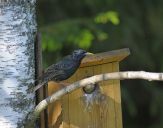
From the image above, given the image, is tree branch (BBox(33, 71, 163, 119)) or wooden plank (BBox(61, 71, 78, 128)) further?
wooden plank (BBox(61, 71, 78, 128))

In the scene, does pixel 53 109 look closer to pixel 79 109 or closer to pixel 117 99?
pixel 79 109

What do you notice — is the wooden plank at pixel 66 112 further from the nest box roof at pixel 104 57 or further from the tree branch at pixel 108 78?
the tree branch at pixel 108 78

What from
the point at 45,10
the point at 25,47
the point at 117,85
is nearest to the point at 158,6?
the point at 45,10

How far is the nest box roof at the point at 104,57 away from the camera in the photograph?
11.9 feet

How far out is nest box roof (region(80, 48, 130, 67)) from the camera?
3.64m

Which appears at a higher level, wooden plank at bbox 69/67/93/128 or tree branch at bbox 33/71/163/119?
tree branch at bbox 33/71/163/119

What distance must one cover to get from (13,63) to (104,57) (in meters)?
0.56

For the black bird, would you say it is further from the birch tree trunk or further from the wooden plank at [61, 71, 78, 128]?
the birch tree trunk

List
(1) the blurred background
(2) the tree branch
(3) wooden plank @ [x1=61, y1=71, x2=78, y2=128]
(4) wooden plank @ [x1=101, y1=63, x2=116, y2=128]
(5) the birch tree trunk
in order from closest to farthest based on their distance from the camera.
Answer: (2) the tree branch, (5) the birch tree trunk, (3) wooden plank @ [x1=61, y1=71, x2=78, y2=128], (4) wooden plank @ [x1=101, y1=63, x2=116, y2=128], (1) the blurred background

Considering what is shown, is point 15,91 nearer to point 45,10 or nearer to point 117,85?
point 117,85

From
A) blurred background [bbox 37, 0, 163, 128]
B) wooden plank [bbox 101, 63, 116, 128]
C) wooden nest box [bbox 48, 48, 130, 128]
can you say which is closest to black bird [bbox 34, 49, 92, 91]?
wooden nest box [bbox 48, 48, 130, 128]

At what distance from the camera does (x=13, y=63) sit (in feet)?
10.7

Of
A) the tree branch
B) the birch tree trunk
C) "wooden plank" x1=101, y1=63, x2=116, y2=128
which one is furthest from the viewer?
"wooden plank" x1=101, y1=63, x2=116, y2=128

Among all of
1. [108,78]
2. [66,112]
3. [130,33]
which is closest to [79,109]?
[66,112]
